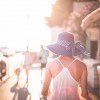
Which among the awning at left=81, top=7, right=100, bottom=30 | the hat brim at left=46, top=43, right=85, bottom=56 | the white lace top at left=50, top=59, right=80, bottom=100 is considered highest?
the awning at left=81, top=7, right=100, bottom=30

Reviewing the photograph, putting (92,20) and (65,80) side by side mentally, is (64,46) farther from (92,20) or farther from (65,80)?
Answer: (92,20)

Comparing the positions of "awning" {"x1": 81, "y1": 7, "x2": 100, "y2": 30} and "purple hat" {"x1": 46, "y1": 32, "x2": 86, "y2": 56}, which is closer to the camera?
"purple hat" {"x1": 46, "y1": 32, "x2": 86, "y2": 56}

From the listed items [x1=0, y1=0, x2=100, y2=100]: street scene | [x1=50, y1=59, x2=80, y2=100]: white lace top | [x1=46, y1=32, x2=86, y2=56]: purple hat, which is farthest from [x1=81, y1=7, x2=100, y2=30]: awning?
[x1=50, y1=59, x2=80, y2=100]: white lace top

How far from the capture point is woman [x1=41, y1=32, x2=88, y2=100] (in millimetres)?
3949

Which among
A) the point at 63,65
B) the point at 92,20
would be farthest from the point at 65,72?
the point at 92,20

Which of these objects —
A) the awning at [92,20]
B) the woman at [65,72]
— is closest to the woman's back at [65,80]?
the woman at [65,72]

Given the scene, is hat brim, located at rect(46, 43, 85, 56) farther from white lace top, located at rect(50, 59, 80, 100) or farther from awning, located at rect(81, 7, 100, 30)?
awning, located at rect(81, 7, 100, 30)

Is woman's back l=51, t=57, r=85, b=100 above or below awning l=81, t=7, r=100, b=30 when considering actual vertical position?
below

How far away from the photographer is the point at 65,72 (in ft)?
13.0

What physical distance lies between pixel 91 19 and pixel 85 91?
10.2 m

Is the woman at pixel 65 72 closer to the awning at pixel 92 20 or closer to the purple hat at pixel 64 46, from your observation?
the purple hat at pixel 64 46

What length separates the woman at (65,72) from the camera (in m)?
3.95

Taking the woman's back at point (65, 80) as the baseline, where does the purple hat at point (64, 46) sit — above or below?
above

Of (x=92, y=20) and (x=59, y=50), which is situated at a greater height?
(x=92, y=20)
